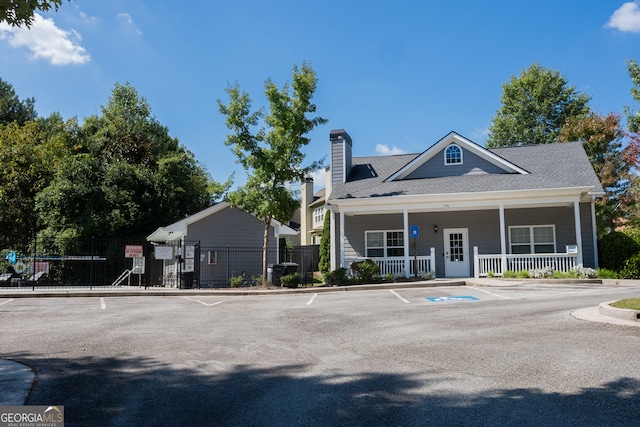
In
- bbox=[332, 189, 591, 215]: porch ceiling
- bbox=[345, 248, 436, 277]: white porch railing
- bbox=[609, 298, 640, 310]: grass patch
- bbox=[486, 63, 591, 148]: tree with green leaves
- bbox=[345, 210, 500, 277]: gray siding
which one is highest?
bbox=[486, 63, 591, 148]: tree with green leaves

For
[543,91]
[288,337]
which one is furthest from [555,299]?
[543,91]

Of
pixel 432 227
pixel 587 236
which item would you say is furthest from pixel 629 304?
pixel 432 227

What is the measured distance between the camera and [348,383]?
5.52 metres

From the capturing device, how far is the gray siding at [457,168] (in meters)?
23.3

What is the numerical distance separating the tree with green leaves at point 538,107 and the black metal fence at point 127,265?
2261 centimetres

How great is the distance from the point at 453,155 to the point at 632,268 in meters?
8.66

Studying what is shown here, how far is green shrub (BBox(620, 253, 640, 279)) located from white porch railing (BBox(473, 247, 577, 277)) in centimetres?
178

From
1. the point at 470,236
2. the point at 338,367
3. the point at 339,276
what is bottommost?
the point at 338,367

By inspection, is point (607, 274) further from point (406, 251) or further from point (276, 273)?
point (276, 273)

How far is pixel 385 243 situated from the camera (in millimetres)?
23828

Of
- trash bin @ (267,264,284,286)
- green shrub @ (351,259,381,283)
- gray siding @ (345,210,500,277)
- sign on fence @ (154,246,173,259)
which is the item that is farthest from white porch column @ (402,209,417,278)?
sign on fence @ (154,246,173,259)

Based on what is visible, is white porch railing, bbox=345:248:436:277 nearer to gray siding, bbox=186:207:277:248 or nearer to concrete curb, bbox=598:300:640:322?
gray siding, bbox=186:207:277:248

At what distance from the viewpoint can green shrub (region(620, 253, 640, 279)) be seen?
1909 centimetres

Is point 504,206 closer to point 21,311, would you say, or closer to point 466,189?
point 466,189
